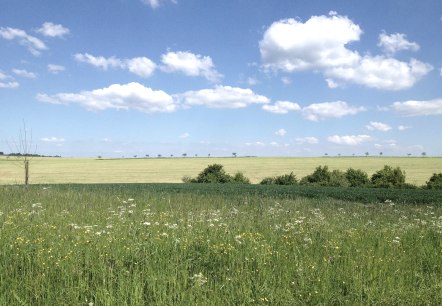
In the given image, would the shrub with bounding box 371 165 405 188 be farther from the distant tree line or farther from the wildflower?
the wildflower

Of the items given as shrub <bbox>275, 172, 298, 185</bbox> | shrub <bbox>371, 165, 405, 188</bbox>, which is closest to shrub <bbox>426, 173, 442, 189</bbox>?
shrub <bbox>371, 165, 405, 188</bbox>

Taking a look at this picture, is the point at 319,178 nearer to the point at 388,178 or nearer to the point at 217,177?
the point at 388,178

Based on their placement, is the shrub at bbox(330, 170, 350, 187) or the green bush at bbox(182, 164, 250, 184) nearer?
the shrub at bbox(330, 170, 350, 187)

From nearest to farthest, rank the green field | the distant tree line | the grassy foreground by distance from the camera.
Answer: the grassy foreground
the distant tree line
the green field

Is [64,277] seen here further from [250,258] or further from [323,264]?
[323,264]

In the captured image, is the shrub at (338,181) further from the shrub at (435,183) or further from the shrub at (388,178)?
the shrub at (435,183)

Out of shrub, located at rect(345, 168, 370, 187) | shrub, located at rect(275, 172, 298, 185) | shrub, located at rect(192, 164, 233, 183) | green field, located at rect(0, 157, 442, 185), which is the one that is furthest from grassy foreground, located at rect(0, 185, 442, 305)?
green field, located at rect(0, 157, 442, 185)

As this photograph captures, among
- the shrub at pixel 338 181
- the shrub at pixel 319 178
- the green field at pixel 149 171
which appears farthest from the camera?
the green field at pixel 149 171

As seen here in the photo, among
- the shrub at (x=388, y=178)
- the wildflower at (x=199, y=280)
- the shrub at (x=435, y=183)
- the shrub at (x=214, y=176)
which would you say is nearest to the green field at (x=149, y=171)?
the shrub at (x=388, y=178)

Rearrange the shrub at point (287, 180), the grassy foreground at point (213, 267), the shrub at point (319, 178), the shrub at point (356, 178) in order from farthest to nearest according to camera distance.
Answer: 1. the shrub at point (287, 180)
2. the shrub at point (319, 178)
3. the shrub at point (356, 178)
4. the grassy foreground at point (213, 267)

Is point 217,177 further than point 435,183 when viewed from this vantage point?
Yes

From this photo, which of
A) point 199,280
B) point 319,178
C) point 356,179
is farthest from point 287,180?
point 199,280

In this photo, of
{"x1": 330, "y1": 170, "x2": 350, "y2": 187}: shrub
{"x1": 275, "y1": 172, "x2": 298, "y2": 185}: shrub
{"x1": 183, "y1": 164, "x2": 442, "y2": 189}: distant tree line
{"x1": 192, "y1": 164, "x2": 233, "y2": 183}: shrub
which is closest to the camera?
{"x1": 183, "y1": 164, "x2": 442, "y2": 189}: distant tree line

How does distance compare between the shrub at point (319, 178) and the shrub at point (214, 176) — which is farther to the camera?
the shrub at point (214, 176)
